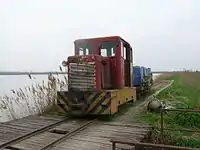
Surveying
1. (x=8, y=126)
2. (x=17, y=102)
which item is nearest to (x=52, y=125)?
(x=8, y=126)

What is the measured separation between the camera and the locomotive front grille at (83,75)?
29.6 ft

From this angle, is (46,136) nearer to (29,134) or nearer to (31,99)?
(29,134)

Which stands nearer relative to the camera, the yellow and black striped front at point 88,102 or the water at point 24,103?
the yellow and black striped front at point 88,102

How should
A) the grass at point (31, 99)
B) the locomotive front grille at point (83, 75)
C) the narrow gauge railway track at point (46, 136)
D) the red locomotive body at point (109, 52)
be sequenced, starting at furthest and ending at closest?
the grass at point (31, 99)
the red locomotive body at point (109, 52)
the locomotive front grille at point (83, 75)
the narrow gauge railway track at point (46, 136)

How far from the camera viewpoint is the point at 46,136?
6.63 meters

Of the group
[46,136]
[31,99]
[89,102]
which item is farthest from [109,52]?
[46,136]

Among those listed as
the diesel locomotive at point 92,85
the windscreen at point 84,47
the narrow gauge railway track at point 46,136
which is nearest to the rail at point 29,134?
the narrow gauge railway track at point 46,136

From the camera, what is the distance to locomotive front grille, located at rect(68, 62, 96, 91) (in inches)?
356

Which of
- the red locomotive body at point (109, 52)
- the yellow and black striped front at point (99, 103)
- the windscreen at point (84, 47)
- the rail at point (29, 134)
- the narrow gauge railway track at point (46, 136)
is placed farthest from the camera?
the windscreen at point (84, 47)

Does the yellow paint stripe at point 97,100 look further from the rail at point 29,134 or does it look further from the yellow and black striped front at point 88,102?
the rail at point 29,134

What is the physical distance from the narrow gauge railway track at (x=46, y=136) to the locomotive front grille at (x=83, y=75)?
1.23 metres

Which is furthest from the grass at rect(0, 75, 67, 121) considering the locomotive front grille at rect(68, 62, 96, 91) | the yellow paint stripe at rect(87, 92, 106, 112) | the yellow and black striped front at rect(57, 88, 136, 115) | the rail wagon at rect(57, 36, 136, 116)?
the yellow paint stripe at rect(87, 92, 106, 112)

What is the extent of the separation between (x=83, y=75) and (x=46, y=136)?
2.94 metres

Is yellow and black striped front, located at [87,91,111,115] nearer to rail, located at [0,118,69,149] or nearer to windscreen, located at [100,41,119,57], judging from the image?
rail, located at [0,118,69,149]
